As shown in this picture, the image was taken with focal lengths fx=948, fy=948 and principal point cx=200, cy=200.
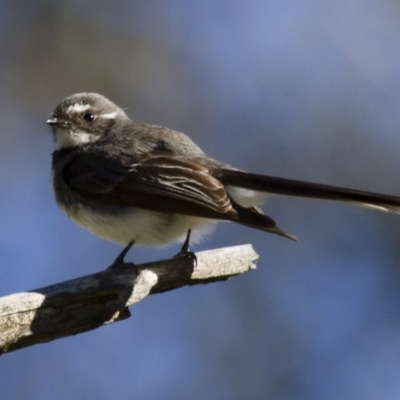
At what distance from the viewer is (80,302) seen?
458 centimetres

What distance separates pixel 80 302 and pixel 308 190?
1429 millimetres

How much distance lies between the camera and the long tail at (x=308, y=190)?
16.1 ft

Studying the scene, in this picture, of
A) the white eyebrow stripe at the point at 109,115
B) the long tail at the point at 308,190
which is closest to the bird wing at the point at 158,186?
the long tail at the point at 308,190

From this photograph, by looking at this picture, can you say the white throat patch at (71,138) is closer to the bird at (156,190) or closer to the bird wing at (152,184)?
the bird at (156,190)

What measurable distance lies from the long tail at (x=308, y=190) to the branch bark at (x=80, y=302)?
0.48m

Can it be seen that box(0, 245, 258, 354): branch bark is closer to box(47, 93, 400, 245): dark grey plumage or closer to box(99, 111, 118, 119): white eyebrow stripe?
box(47, 93, 400, 245): dark grey plumage

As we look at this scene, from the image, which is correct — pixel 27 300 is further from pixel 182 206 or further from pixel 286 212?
pixel 286 212

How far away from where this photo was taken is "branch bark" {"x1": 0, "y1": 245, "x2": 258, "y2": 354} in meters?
4.42

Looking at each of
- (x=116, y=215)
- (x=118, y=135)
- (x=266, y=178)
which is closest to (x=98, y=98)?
(x=118, y=135)

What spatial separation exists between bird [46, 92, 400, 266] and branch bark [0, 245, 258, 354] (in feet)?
1.14

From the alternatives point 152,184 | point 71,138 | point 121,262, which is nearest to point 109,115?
point 71,138

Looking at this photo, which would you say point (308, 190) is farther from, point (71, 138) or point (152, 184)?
point (71, 138)

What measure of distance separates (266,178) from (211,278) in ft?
2.14

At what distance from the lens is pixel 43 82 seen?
902 centimetres
